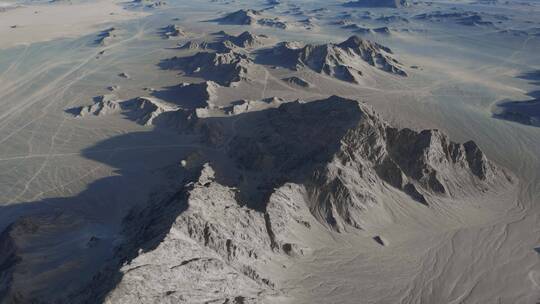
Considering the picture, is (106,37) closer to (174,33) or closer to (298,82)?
(174,33)

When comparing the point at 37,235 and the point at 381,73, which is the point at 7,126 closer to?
the point at 37,235

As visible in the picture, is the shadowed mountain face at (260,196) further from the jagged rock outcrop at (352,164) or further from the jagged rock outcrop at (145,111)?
the jagged rock outcrop at (145,111)

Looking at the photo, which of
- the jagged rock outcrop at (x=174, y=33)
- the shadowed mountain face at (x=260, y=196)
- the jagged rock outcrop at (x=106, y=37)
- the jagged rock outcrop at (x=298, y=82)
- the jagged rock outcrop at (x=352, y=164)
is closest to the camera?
the shadowed mountain face at (x=260, y=196)

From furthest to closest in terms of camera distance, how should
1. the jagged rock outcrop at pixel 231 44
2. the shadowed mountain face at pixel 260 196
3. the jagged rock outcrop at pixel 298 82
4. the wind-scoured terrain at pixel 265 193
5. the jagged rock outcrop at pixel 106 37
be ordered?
1. the jagged rock outcrop at pixel 106 37
2. the jagged rock outcrop at pixel 231 44
3. the jagged rock outcrop at pixel 298 82
4. the wind-scoured terrain at pixel 265 193
5. the shadowed mountain face at pixel 260 196

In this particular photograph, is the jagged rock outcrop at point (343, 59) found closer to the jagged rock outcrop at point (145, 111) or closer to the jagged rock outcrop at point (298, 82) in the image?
the jagged rock outcrop at point (298, 82)

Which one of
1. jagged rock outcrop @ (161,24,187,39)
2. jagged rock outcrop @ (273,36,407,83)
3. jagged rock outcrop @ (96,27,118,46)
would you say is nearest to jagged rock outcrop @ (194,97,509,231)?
jagged rock outcrop @ (273,36,407,83)

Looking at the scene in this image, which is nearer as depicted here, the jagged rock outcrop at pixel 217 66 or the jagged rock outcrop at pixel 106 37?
the jagged rock outcrop at pixel 217 66

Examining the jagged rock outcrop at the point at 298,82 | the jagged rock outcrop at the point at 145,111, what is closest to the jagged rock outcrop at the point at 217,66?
the jagged rock outcrop at the point at 298,82

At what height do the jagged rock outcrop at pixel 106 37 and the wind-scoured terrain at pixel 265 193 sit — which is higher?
the jagged rock outcrop at pixel 106 37
